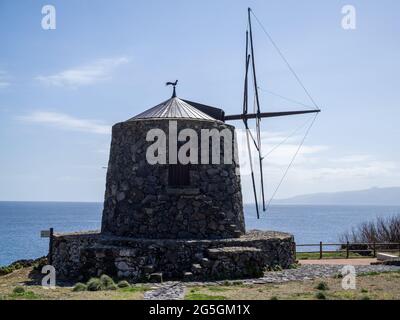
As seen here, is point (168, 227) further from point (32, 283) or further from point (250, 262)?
point (32, 283)

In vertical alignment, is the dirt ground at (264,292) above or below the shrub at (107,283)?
below

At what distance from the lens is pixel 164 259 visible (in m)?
15.0

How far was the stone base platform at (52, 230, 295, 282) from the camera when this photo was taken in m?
14.5

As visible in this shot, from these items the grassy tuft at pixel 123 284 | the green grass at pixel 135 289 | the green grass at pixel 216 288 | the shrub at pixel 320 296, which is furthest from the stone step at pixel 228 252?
the shrub at pixel 320 296

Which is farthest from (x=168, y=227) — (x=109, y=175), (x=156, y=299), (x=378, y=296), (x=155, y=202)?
(x=378, y=296)

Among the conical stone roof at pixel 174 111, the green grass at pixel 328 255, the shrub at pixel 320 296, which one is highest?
the conical stone roof at pixel 174 111

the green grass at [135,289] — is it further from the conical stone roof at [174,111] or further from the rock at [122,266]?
the conical stone roof at [174,111]

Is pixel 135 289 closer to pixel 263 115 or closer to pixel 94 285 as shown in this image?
pixel 94 285

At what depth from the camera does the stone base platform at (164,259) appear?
14.5m

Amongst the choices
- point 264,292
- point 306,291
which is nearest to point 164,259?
point 264,292

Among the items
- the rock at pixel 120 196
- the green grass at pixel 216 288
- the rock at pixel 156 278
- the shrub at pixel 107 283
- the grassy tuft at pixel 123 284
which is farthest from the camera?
the rock at pixel 120 196

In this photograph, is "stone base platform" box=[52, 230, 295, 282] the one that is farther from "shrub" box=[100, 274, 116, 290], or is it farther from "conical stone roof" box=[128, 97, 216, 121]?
"conical stone roof" box=[128, 97, 216, 121]

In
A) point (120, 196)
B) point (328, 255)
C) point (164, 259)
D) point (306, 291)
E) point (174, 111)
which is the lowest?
point (328, 255)

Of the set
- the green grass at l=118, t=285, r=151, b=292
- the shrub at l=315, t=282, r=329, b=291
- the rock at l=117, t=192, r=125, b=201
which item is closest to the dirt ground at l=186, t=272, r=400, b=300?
the shrub at l=315, t=282, r=329, b=291
